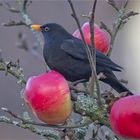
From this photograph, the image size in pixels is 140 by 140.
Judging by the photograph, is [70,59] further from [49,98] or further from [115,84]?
[49,98]

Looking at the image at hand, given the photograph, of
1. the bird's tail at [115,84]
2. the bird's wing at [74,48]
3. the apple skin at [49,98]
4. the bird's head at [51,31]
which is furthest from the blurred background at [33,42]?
the apple skin at [49,98]

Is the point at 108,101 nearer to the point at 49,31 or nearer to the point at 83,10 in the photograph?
the point at 49,31

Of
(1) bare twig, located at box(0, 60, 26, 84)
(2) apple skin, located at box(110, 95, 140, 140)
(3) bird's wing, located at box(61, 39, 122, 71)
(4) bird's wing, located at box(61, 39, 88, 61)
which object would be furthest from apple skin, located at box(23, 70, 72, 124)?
(4) bird's wing, located at box(61, 39, 88, 61)

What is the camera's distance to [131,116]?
1235mm

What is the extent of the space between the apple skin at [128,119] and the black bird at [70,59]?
59cm

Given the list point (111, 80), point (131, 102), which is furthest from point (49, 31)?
point (131, 102)

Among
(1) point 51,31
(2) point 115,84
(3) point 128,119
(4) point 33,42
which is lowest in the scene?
(4) point 33,42

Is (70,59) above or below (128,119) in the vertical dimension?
below

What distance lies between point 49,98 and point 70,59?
87 cm

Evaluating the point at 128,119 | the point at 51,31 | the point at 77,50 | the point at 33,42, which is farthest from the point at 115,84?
the point at 33,42

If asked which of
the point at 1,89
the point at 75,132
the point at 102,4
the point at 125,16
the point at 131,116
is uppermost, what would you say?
the point at 125,16

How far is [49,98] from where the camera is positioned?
4.44 feet

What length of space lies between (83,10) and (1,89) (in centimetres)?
97

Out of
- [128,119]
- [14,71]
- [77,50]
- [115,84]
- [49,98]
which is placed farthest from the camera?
[77,50]
